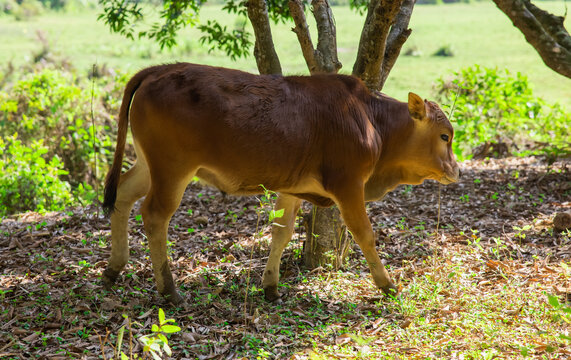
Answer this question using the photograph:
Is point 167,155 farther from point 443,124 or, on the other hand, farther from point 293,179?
point 443,124

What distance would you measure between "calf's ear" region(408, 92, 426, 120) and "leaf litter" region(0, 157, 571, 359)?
52.4 inches

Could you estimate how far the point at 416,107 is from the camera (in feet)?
17.8

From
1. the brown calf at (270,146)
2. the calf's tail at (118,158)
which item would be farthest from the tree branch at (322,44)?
the calf's tail at (118,158)

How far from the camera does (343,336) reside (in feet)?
15.2

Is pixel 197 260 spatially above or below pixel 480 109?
below

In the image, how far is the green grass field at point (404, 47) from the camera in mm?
17328

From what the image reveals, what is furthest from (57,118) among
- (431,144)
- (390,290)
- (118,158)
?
(390,290)

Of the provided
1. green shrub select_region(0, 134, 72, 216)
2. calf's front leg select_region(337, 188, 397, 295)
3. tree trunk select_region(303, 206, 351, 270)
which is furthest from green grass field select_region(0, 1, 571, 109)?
calf's front leg select_region(337, 188, 397, 295)

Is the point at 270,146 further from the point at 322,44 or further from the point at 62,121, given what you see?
the point at 62,121

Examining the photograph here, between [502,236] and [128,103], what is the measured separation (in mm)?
4209

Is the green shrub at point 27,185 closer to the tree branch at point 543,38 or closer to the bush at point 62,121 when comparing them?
the bush at point 62,121

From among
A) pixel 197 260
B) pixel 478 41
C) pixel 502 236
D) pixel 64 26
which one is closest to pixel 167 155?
pixel 197 260

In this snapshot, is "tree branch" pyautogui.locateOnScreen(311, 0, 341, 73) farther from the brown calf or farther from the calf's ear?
the calf's ear

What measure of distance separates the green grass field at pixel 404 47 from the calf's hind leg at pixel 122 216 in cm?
1027
